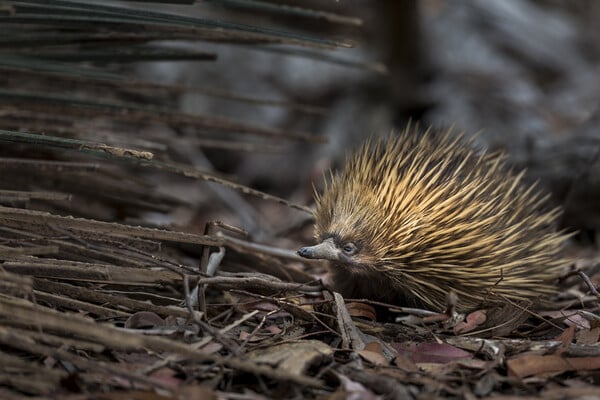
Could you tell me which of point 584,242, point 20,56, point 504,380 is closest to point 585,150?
point 584,242

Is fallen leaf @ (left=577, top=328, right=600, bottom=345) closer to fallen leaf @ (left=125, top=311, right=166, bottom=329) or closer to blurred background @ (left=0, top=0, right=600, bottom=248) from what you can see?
blurred background @ (left=0, top=0, right=600, bottom=248)

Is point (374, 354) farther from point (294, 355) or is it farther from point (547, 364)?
point (547, 364)

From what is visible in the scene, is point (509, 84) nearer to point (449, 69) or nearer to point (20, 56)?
point (449, 69)

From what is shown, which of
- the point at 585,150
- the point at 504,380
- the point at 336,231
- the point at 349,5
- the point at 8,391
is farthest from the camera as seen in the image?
the point at 349,5

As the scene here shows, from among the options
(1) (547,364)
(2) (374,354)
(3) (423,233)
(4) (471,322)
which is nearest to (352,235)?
(3) (423,233)

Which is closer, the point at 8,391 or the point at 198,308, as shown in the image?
the point at 8,391

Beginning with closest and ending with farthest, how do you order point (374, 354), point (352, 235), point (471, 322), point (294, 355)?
point (294, 355)
point (374, 354)
point (471, 322)
point (352, 235)
